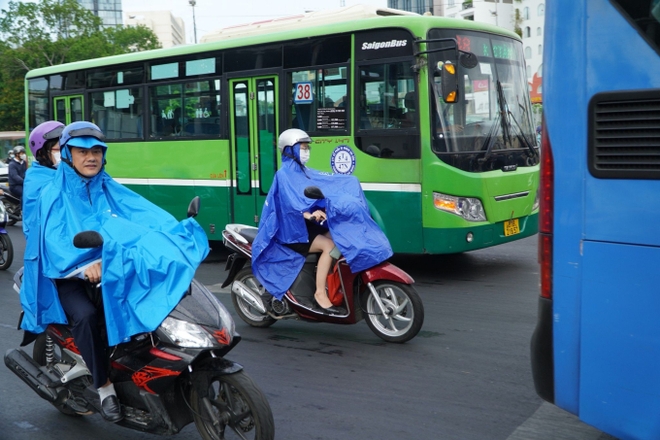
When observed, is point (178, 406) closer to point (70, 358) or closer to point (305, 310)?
point (70, 358)

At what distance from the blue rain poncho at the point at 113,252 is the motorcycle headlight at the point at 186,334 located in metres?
0.09

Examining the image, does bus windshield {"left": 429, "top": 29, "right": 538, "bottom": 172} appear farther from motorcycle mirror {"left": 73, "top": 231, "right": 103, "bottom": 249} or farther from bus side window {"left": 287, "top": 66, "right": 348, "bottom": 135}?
motorcycle mirror {"left": 73, "top": 231, "right": 103, "bottom": 249}

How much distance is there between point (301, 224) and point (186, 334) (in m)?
2.76

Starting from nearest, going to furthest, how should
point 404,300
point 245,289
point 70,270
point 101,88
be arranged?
point 70,270, point 404,300, point 245,289, point 101,88

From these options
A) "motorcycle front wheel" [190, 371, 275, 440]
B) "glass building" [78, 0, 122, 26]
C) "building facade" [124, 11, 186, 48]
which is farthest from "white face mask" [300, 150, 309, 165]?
"glass building" [78, 0, 122, 26]

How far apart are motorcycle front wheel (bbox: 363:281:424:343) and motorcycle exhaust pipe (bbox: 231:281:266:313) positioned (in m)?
0.98

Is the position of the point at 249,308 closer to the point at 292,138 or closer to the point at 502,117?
the point at 292,138

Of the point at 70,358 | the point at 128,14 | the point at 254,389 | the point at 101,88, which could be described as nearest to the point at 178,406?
the point at 254,389

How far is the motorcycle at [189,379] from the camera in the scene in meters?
3.76

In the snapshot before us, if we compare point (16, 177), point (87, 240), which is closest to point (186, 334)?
point (87, 240)

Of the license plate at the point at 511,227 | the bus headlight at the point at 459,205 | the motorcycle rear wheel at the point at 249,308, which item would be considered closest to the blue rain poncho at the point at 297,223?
the motorcycle rear wheel at the point at 249,308

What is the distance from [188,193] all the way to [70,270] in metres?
7.76

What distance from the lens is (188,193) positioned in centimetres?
1169

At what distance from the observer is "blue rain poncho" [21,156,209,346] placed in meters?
3.83
